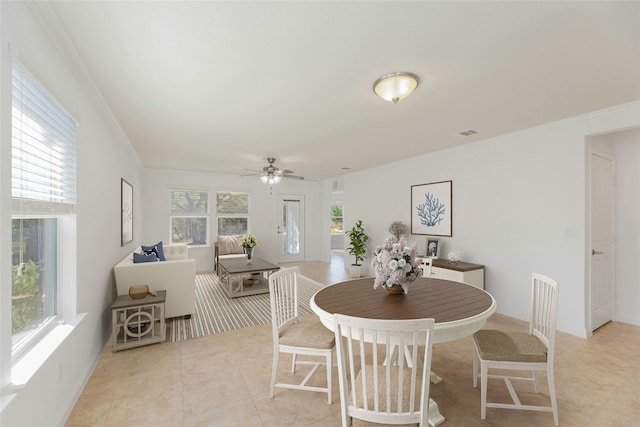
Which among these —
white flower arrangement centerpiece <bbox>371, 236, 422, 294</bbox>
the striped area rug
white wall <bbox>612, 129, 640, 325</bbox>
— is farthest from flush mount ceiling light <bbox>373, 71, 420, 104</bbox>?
white wall <bbox>612, 129, 640, 325</bbox>

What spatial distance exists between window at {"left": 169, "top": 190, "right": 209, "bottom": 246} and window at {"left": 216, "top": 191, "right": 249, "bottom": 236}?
1.03 feet

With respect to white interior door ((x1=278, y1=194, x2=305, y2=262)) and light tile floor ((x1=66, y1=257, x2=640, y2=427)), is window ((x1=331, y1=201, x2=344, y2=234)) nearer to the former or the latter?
white interior door ((x1=278, y1=194, x2=305, y2=262))

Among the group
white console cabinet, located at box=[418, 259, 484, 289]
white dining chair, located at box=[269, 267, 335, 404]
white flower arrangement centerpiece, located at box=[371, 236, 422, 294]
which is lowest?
white dining chair, located at box=[269, 267, 335, 404]

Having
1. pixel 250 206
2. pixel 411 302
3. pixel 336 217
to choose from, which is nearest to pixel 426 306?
pixel 411 302

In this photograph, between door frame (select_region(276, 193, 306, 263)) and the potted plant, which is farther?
door frame (select_region(276, 193, 306, 263))

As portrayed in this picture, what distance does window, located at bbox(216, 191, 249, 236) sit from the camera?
7074 mm

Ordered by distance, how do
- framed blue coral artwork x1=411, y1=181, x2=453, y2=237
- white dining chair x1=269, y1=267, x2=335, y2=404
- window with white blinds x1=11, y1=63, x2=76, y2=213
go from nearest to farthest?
1. window with white blinds x1=11, y1=63, x2=76, y2=213
2. white dining chair x1=269, y1=267, x2=335, y2=404
3. framed blue coral artwork x1=411, y1=181, x2=453, y2=237

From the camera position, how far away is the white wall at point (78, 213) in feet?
4.11

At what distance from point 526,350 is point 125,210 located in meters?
4.96

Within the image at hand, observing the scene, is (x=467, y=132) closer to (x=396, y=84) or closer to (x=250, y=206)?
(x=396, y=84)

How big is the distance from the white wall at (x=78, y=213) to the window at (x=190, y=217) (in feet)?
9.79

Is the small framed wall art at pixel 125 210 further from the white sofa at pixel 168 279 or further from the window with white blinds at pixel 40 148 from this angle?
the window with white blinds at pixel 40 148

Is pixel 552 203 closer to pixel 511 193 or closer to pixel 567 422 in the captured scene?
pixel 511 193

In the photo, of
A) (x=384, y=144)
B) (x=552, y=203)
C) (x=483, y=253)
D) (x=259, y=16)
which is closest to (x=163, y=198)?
(x=384, y=144)
